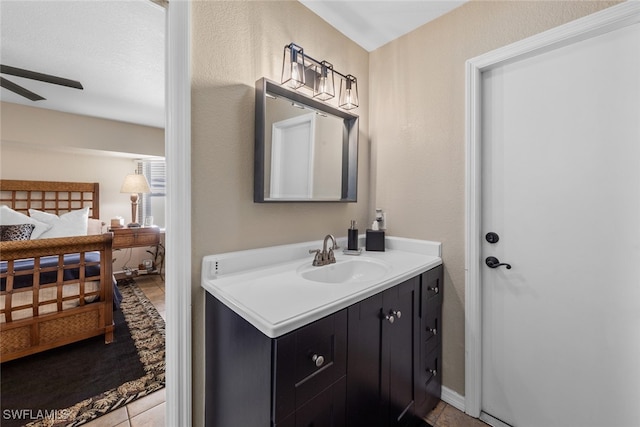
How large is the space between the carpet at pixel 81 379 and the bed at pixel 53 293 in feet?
0.38

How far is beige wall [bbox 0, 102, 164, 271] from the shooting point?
10.3ft

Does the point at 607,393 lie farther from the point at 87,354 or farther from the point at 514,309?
the point at 87,354

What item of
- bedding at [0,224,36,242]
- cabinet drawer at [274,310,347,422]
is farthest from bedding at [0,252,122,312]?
cabinet drawer at [274,310,347,422]

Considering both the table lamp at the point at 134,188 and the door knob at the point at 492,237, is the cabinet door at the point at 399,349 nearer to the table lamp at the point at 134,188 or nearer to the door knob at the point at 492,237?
the door knob at the point at 492,237

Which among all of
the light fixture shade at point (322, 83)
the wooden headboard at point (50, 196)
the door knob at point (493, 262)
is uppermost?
the light fixture shade at point (322, 83)

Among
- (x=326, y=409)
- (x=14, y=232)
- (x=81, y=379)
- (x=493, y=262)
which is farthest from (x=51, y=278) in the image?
(x=493, y=262)

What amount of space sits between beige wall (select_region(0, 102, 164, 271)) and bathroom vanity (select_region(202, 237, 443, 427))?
Result: 3.69 m

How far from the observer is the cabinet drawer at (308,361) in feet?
2.50

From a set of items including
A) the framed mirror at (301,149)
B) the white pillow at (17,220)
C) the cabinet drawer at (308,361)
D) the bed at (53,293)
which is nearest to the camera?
the cabinet drawer at (308,361)

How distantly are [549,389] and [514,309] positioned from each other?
398 millimetres

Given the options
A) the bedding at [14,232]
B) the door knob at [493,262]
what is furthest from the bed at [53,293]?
the door knob at [493,262]

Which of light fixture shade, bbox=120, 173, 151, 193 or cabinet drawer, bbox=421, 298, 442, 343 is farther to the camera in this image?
light fixture shade, bbox=120, 173, 151, 193

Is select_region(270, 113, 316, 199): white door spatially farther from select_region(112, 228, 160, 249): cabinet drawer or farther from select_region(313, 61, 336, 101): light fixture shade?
select_region(112, 228, 160, 249): cabinet drawer

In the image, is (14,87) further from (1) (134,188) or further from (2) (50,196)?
(2) (50,196)
